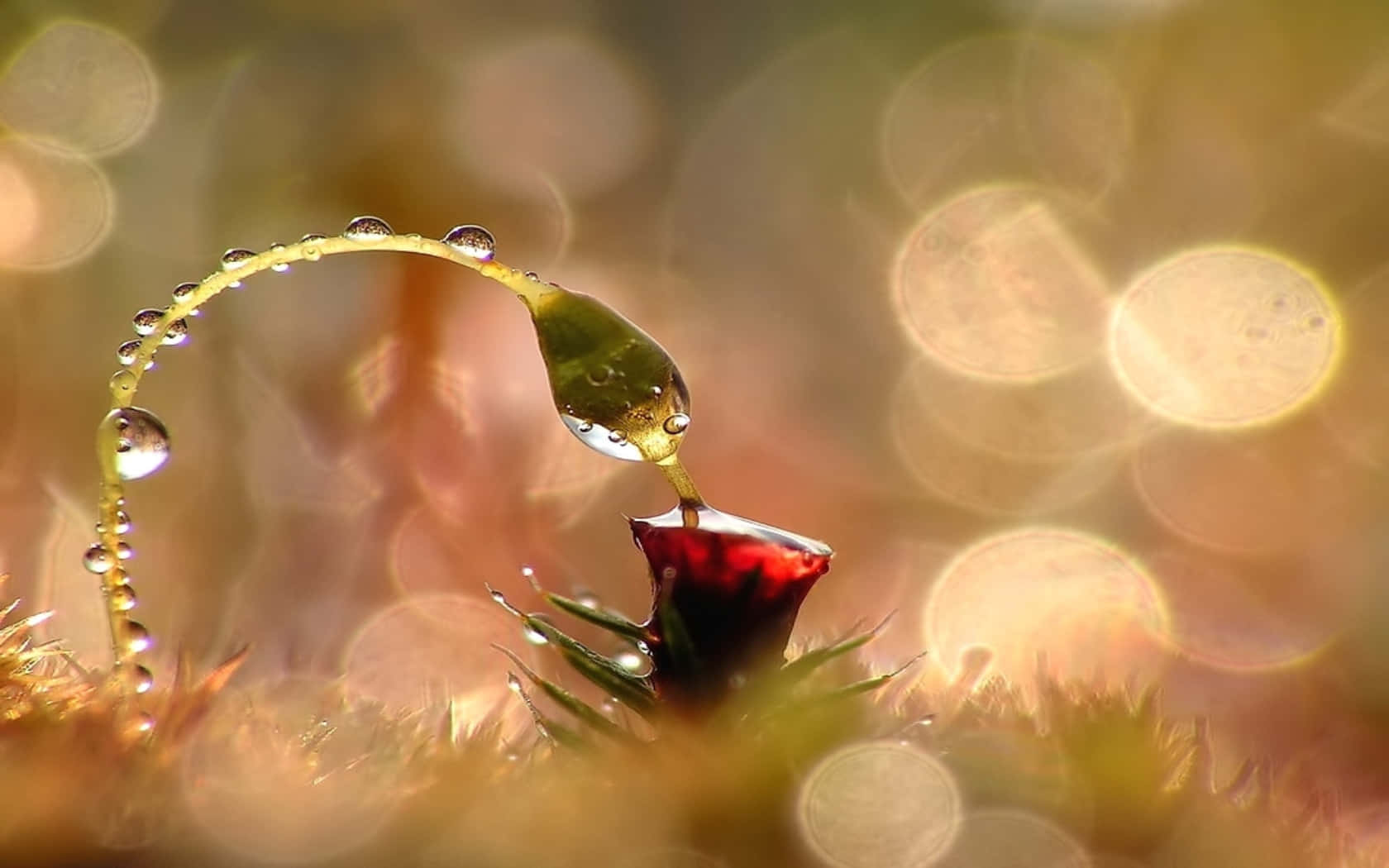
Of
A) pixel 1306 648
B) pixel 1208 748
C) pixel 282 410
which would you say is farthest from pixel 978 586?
pixel 1208 748

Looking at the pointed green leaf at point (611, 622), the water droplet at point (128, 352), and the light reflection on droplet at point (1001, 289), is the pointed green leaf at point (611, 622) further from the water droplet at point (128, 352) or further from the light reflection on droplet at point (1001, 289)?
the light reflection on droplet at point (1001, 289)

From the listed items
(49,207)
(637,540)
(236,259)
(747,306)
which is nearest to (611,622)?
(637,540)

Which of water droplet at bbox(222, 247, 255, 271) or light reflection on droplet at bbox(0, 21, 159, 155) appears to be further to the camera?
light reflection on droplet at bbox(0, 21, 159, 155)

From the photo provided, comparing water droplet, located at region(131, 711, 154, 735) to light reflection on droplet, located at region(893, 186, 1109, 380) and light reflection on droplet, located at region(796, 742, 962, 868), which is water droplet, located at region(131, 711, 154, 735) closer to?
light reflection on droplet, located at region(796, 742, 962, 868)

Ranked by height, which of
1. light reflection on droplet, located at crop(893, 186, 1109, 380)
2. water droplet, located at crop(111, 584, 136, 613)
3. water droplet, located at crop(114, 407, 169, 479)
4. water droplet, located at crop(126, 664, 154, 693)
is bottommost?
water droplet, located at crop(126, 664, 154, 693)

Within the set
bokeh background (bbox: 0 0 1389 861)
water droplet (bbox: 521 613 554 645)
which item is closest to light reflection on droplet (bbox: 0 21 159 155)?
bokeh background (bbox: 0 0 1389 861)

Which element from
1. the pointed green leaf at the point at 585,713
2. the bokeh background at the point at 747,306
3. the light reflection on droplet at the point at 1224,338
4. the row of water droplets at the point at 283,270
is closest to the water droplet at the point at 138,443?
the row of water droplets at the point at 283,270
